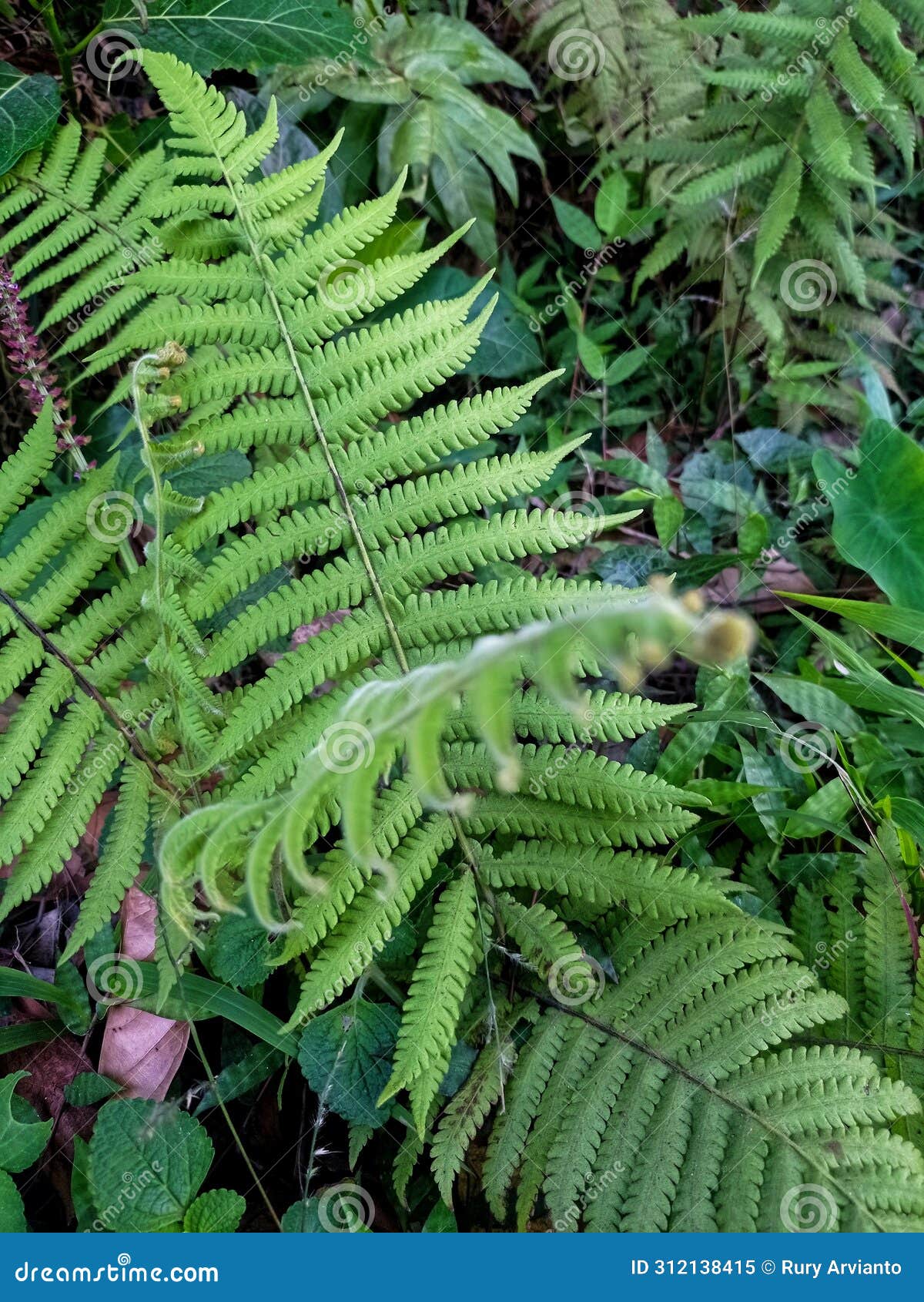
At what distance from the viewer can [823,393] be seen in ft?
10.0

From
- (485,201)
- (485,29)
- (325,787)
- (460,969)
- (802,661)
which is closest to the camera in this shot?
(325,787)

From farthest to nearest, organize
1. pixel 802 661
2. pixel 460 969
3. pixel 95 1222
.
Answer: pixel 802 661 < pixel 95 1222 < pixel 460 969

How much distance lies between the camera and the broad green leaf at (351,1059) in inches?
67.1

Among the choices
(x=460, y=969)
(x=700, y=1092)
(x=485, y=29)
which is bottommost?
(x=700, y=1092)

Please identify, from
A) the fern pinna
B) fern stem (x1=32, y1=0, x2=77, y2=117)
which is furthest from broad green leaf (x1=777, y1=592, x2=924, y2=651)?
fern stem (x1=32, y1=0, x2=77, y2=117)

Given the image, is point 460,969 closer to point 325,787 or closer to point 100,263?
point 325,787

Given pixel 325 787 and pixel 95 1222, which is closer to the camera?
pixel 325 787

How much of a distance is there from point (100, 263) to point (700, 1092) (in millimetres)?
2411

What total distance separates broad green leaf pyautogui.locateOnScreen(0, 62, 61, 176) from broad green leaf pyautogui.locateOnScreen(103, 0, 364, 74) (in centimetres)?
25

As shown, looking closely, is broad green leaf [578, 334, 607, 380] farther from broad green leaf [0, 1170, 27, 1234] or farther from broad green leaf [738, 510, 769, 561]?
broad green leaf [0, 1170, 27, 1234]

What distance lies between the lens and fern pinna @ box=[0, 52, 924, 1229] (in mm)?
1529

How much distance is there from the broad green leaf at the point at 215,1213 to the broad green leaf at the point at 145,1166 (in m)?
0.03

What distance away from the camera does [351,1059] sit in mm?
1719

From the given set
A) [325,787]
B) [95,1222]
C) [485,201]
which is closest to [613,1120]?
[325,787]
